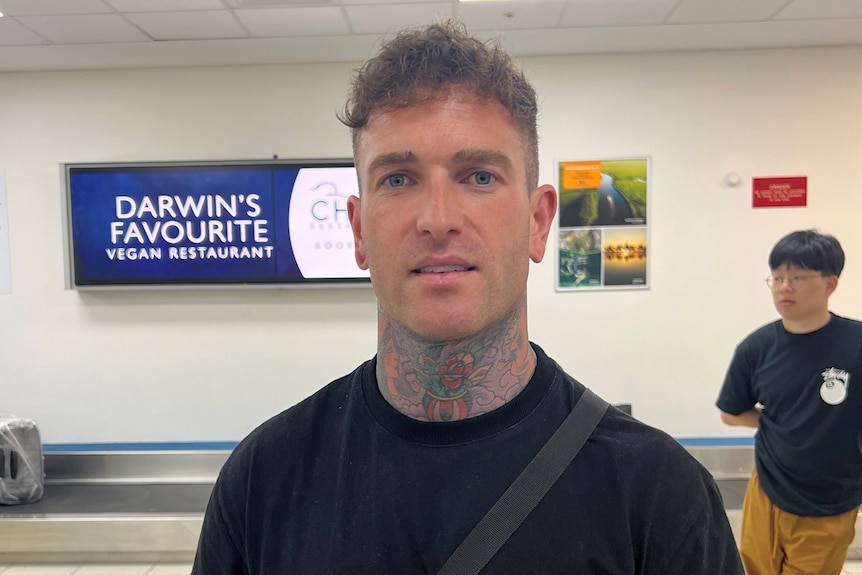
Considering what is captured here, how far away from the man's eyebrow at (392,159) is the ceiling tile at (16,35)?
111 inches

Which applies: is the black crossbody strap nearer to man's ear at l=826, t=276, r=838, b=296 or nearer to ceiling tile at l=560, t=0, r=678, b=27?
man's ear at l=826, t=276, r=838, b=296

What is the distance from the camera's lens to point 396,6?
255 cm

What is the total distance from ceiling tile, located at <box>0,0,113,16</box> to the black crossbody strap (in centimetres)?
275

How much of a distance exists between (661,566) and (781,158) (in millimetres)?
3140

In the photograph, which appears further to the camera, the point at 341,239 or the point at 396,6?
the point at 341,239

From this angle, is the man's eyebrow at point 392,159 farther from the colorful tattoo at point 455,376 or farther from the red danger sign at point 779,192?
the red danger sign at point 779,192

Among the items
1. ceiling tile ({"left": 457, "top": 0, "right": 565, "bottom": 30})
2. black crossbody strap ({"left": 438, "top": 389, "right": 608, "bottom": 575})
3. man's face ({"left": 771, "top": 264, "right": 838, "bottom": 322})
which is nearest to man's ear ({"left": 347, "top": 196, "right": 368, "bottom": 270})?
black crossbody strap ({"left": 438, "top": 389, "right": 608, "bottom": 575})

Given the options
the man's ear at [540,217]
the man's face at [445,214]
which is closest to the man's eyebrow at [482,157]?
the man's face at [445,214]

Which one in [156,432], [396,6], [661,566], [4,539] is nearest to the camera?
[661,566]

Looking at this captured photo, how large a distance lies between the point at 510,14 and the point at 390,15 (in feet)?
1.85

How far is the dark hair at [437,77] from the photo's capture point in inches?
31.7

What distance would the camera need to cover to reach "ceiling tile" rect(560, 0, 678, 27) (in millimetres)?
2562

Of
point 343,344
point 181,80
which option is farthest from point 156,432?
point 181,80

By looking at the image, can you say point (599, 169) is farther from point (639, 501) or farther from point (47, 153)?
point (47, 153)
